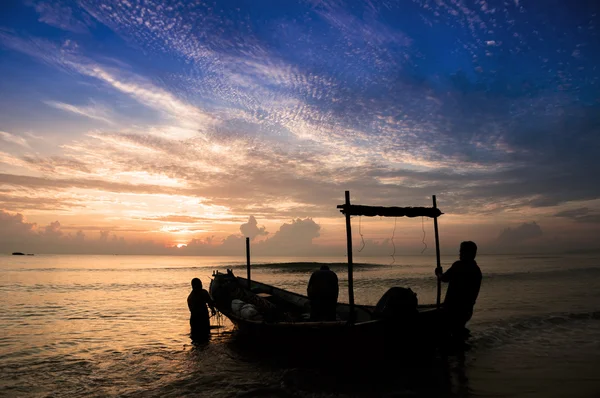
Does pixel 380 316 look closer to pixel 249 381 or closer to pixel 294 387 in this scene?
pixel 294 387

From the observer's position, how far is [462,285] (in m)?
9.77

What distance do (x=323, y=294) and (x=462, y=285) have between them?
3.84 meters

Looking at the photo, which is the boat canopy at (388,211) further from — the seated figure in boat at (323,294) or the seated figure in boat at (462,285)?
the seated figure in boat at (462,285)

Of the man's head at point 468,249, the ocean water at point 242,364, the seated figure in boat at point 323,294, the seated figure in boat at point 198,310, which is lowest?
the ocean water at point 242,364

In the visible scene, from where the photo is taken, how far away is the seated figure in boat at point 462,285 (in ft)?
31.6

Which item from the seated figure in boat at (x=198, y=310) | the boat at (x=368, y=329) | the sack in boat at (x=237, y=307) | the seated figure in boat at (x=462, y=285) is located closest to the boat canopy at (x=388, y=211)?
the boat at (x=368, y=329)

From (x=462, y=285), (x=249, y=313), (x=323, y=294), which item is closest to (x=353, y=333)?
(x=323, y=294)

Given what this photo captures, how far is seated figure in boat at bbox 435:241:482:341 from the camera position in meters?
9.64

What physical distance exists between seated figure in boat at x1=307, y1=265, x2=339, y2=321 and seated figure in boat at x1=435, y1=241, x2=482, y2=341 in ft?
10.2

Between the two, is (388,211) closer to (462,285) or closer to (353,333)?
(462,285)

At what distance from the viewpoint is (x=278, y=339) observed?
10.7 m

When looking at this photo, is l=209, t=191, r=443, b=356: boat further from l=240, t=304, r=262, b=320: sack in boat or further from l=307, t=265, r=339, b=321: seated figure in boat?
l=307, t=265, r=339, b=321: seated figure in boat

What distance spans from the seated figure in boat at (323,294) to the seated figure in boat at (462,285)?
3.10 metres

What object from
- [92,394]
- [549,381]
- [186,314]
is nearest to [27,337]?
[186,314]
